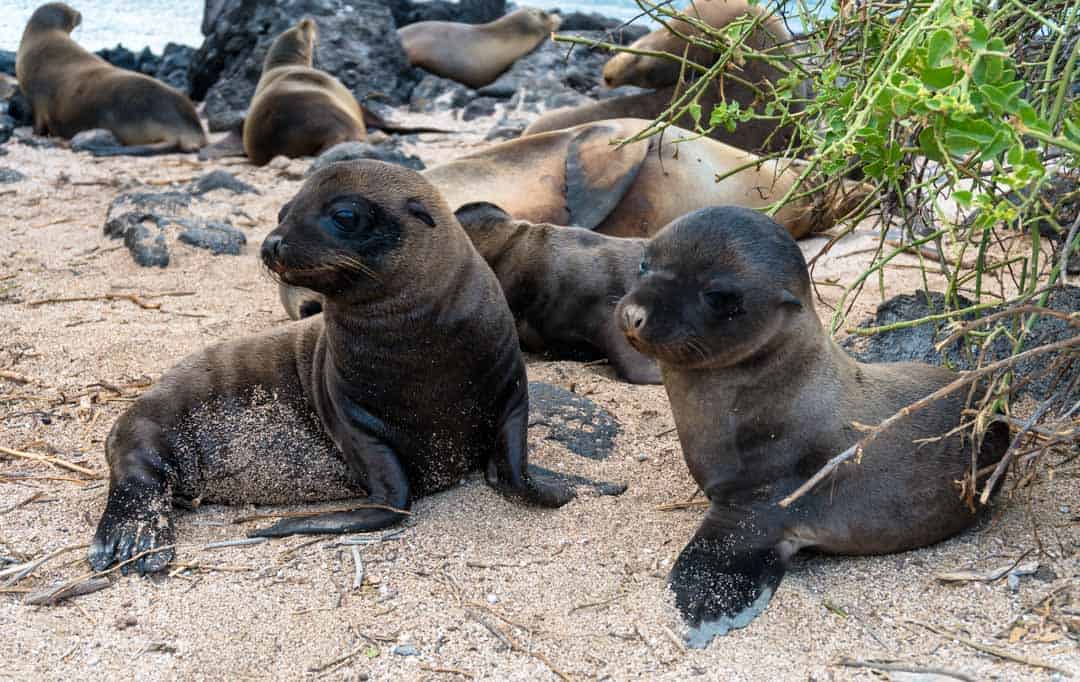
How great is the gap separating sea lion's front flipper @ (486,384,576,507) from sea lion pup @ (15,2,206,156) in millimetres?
7972

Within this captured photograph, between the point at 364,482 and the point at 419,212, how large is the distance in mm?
837

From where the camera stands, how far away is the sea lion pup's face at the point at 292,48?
12.0m

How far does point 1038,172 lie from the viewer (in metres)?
2.01

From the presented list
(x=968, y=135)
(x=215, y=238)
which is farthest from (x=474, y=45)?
(x=968, y=135)

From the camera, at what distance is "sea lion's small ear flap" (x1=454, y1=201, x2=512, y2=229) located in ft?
17.1

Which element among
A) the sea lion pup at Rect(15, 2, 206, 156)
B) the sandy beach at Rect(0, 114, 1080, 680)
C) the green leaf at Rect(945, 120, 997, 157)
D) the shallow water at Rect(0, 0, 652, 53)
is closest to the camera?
the green leaf at Rect(945, 120, 997, 157)

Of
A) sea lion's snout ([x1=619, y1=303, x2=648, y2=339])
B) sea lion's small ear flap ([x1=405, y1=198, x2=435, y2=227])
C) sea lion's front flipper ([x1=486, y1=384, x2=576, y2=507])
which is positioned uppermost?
sea lion's snout ([x1=619, y1=303, x2=648, y2=339])

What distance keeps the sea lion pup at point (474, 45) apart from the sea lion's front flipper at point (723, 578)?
1253 centimetres

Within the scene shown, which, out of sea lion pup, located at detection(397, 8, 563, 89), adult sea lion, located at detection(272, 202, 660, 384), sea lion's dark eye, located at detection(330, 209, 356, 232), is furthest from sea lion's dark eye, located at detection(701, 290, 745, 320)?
sea lion pup, located at detection(397, 8, 563, 89)

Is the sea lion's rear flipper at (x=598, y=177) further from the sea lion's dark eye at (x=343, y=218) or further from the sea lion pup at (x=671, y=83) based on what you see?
the sea lion's dark eye at (x=343, y=218)

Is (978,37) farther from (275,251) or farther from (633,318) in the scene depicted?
(275,251)

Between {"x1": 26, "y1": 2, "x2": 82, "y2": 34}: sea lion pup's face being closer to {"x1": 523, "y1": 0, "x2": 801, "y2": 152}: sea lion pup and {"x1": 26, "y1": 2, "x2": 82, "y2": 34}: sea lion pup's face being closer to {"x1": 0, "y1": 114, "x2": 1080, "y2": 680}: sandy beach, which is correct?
{"x1": 523, "y1": 0, "x2": 801, "y2": 152}: sea lion pup

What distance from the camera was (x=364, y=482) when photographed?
135 inches

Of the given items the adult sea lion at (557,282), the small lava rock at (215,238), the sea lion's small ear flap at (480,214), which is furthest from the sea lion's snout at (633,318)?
the small lava rock at (215,238)
